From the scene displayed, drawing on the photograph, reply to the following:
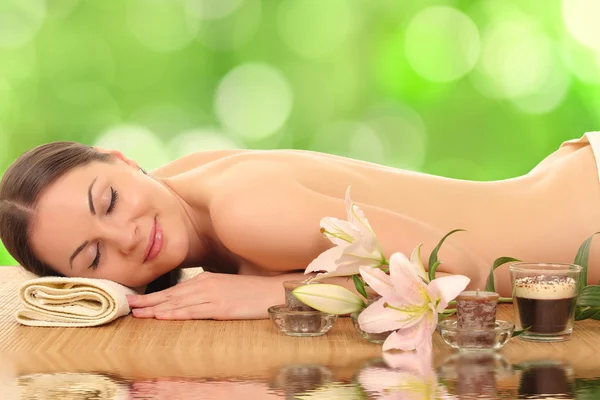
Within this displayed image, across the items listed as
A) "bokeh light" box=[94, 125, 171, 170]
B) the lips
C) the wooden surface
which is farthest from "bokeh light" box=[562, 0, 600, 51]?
the lips

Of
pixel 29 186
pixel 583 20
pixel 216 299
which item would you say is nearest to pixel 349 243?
pixel 216 299

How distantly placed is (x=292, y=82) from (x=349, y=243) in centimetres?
256

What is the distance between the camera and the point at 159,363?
5.62 ft

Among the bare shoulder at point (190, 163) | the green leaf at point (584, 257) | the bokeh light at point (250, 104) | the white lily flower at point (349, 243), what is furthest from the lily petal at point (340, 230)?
the bokeh light at point (250, 104)

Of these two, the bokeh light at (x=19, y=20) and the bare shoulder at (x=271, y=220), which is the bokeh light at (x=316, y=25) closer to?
the bokeh light at (x=19, y=20)

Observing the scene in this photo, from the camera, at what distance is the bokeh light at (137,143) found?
13.8 feet

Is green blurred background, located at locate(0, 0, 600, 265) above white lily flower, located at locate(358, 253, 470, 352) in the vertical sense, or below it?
above

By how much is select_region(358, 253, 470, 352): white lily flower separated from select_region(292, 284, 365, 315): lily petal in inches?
3.4

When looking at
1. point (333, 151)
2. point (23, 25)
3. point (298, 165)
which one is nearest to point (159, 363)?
point (298, 165)

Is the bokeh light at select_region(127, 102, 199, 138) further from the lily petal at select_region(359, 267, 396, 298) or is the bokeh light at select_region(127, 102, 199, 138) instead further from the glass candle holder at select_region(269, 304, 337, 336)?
the lily petal at select_region(359, 267, 396, 298)

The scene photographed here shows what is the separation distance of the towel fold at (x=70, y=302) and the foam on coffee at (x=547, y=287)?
2.95 feet

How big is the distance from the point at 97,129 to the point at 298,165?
7.22 feet

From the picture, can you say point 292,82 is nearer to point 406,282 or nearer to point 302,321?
point 302,321

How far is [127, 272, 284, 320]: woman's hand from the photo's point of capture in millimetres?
2127
